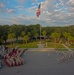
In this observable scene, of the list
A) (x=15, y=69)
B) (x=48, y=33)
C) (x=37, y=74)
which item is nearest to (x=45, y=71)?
(x=37, y=74)

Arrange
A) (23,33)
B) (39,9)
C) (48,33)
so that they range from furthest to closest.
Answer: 1. (48,33)
2. (23,33)
3. (39,9)

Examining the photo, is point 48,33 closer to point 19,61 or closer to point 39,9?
point 39,9

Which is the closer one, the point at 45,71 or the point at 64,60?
the point at 45,71

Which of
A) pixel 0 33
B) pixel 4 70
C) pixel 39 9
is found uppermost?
pixel 39 9

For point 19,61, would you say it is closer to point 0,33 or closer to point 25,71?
point 25,71

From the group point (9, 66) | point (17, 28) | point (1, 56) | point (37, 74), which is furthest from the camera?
point (17, 28)

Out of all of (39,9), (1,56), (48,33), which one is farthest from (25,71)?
(48,33)

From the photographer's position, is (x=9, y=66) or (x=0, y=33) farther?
(x=0, y=33)

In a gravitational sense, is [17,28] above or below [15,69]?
above

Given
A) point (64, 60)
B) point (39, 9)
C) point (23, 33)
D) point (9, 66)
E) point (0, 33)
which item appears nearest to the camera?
point (9, 66)
